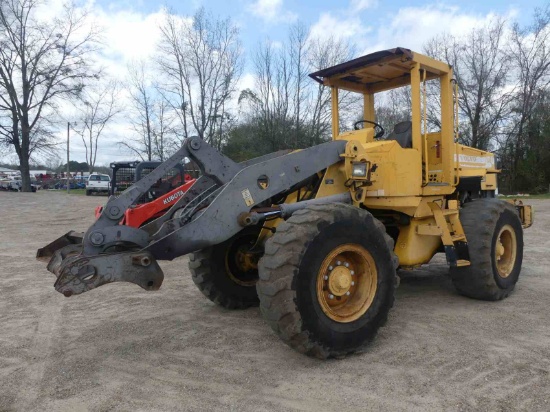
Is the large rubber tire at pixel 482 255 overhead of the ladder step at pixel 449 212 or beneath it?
beneath

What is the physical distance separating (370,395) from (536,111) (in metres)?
34.6

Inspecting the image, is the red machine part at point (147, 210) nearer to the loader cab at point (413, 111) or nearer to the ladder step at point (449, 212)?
the loader cab at point (413, 111)

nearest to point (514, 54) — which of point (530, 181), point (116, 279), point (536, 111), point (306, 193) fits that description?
point (536, 111)

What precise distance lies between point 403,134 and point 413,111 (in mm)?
446

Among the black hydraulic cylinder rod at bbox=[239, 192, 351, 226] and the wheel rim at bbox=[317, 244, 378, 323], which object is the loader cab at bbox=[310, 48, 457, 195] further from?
the wheel rim at bbox=[317, 244, 378, 323]

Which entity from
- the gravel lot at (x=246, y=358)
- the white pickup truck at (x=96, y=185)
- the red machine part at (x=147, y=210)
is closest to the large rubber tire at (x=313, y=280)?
the gravel lot at (x=246, y=358)

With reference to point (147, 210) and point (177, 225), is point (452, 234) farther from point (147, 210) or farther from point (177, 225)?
point (147, 210)

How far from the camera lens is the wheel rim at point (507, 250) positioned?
5.87 meters

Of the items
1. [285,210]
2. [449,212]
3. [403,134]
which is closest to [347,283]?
[285,210]

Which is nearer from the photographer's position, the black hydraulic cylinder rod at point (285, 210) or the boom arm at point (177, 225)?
the boom arm at point (177, 225)

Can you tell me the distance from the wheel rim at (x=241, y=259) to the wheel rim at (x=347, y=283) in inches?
57.7

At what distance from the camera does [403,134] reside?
223 inches

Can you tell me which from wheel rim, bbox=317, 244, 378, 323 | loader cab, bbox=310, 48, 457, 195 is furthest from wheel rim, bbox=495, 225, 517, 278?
wheel rim, bbox=317, 244, 378, 323

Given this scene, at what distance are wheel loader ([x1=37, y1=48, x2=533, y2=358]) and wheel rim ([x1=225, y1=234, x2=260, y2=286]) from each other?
0.01 meters
